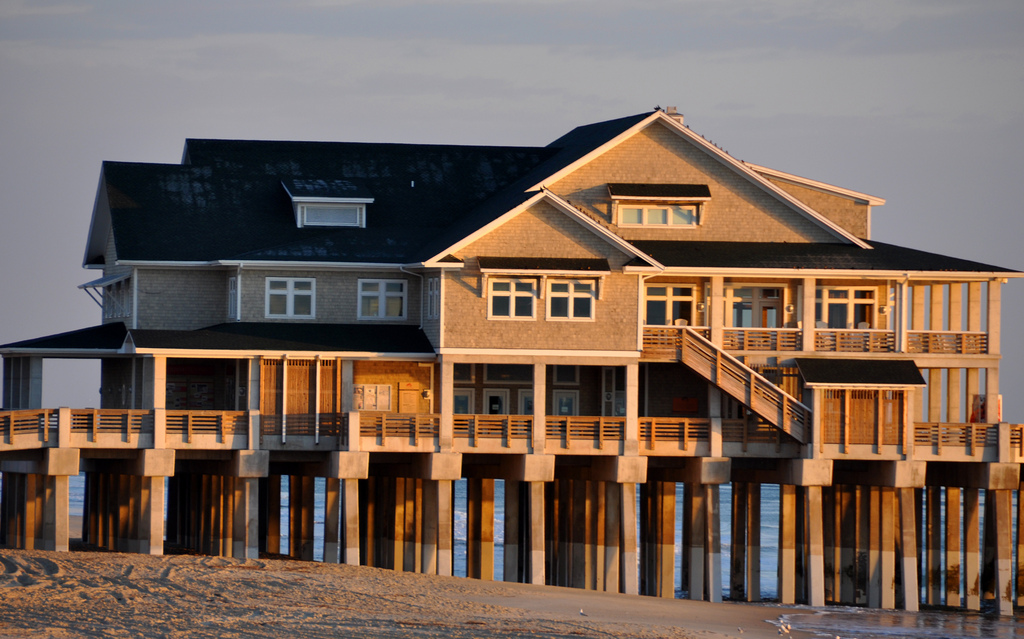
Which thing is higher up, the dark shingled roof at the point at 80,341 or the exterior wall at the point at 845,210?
the exterior wall at the point at 845,210

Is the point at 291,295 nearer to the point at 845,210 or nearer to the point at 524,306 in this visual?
the point at 524,306

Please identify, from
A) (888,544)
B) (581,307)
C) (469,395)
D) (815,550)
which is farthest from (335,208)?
(888,544)

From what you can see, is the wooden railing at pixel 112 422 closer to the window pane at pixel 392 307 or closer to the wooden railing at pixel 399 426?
the wooden railing at pixel 399 426

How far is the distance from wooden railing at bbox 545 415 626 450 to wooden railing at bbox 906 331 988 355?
30.6 feet

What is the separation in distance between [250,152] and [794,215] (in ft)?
58.6

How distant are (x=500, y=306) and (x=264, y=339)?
6.63 meters

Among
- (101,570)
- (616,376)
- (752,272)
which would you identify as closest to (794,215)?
(752,272)

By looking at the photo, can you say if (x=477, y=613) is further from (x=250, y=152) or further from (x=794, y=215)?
(x=250, y=152)

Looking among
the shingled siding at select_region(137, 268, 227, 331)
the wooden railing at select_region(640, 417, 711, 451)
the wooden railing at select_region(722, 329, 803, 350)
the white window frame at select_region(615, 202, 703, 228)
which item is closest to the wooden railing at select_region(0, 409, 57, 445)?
the shingled siding at select_region(137, 268, 227, 331)

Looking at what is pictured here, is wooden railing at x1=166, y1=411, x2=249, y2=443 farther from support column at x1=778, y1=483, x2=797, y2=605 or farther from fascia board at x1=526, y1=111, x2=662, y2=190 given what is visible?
support column at x1=778, y1=483, x2=797, y2=605

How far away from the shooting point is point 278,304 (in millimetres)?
48281

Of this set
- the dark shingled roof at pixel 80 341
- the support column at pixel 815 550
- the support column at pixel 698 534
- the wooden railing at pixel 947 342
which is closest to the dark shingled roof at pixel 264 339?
the dark shingled roof at pixel 80 341

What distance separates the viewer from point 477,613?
3472 centimetres

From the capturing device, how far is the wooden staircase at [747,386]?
4575 cm
